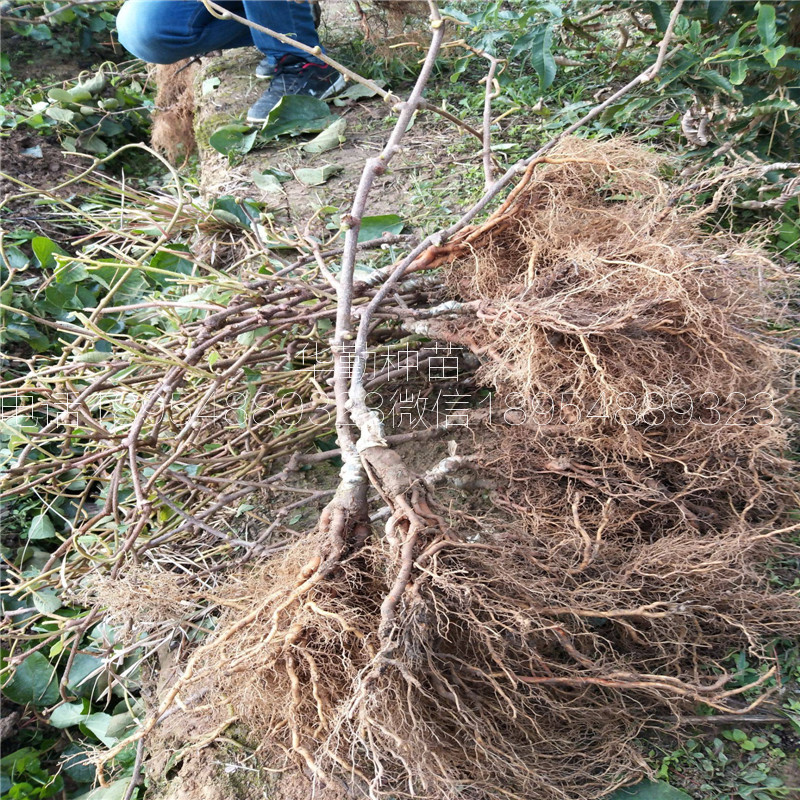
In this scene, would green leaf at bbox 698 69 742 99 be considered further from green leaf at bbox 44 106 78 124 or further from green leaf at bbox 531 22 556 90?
green leaf at bbox 44 106 78 124

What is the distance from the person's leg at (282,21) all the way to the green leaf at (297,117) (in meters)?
0.21

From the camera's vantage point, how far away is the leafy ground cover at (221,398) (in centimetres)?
131

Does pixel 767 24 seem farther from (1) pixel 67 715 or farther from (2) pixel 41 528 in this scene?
(1) pixel 67 715

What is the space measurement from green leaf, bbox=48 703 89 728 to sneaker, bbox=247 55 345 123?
81.2 inches

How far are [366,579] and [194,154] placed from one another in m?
2.81

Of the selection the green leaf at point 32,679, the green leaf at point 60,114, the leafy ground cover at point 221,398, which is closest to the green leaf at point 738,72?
the leafy ground cover at point 221,398

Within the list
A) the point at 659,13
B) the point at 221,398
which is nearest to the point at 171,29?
the point at 221,398

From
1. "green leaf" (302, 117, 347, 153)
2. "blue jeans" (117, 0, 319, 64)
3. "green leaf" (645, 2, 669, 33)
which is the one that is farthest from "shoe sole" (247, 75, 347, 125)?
"green leaf" (645, 2, 669, 33)

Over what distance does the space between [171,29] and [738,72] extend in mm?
2040

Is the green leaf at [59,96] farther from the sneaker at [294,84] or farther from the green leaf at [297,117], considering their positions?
the green leaf at [297,117]

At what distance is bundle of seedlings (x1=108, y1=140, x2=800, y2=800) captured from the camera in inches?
38.3

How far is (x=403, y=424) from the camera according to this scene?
1.53 m

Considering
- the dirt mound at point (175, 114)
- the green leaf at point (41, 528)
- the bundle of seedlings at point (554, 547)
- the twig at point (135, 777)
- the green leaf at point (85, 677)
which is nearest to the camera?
the bundle of seedlings at point (554, 547)

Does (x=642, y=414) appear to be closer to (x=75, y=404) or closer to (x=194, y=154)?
(x=75, y=404)
